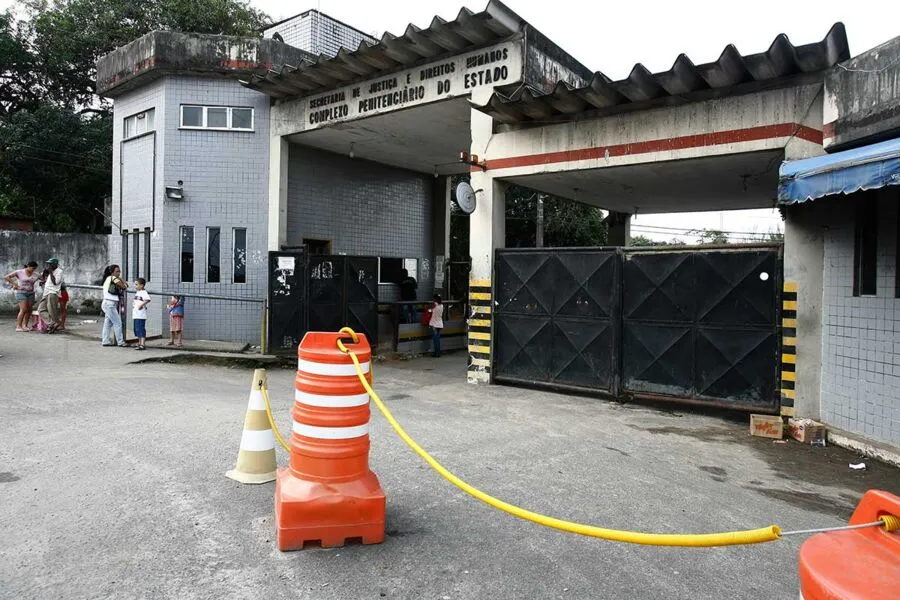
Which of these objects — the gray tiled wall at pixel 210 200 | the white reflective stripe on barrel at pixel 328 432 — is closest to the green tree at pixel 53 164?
the gray tiled wall at pixel 210 200

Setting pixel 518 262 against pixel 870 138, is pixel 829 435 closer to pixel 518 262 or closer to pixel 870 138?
pixel 870 138

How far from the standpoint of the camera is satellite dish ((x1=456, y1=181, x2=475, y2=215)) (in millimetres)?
9727

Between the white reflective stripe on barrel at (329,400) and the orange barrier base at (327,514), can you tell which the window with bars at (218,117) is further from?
the orange barrier base at (327,514)

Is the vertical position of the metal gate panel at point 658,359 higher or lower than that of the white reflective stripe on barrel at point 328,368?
lower

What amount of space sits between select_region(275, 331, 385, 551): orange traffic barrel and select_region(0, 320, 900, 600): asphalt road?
0.48ft

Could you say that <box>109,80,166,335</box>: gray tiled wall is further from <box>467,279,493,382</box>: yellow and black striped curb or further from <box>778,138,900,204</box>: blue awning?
<box>778,138,900,204</box>: blue awning

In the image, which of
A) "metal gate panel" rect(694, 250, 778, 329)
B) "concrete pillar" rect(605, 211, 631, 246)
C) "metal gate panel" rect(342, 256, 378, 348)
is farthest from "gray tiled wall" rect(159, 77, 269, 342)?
"concrete pillar" rect(605, 211, 631, 246)

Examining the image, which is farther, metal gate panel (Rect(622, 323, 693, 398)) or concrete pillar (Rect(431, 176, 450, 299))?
concrete pillar (Rect(431, 176, 450, 299))

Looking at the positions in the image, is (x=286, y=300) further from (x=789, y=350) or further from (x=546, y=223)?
(x=546, y=223)

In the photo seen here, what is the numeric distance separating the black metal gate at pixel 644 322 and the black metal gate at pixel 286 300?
420 cm

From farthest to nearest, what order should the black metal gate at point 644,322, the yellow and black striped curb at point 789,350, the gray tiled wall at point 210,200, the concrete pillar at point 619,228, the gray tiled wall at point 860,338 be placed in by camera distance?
1. the concrete pillar at point 619,228
2. the gray tiled wall at point 210,200
3. the black metal gate at point 644,322
4. the yellow and black striped curb at point 789,350
5. the gray tiled wall at point 860,338

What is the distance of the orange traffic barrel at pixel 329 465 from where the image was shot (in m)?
3.52

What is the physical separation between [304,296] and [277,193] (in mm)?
2659

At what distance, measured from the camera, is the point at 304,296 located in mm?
11742
